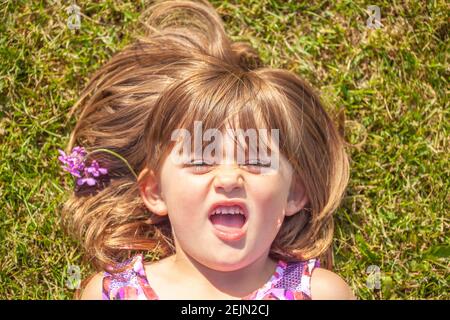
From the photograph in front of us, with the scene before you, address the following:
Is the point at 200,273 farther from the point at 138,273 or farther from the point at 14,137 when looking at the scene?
the point at 14,137

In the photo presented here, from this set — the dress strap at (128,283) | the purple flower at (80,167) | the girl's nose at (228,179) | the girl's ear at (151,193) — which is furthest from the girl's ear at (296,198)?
the purple flower at (80,167)

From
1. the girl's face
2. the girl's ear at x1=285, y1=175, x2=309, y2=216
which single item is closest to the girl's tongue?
the girl's face

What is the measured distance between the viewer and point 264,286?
9.84 ft

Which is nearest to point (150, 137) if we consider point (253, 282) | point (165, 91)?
point (165, 91)

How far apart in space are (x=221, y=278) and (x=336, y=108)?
0.93 m

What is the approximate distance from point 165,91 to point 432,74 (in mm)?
1254

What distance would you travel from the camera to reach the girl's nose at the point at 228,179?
2749 mm

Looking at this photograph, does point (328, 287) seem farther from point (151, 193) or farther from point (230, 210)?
point (151, 193)

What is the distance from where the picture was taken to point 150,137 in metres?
2.99

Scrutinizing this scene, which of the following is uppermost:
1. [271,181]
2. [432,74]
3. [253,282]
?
[432,74]

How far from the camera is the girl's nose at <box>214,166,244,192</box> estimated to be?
2749 mm

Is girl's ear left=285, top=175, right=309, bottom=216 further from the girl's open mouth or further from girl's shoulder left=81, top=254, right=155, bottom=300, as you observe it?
girl's shoulder left=81, top=254, right=155, bottom=300

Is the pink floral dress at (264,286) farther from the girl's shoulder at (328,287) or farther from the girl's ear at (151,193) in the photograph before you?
the girl's ear at (151,193)

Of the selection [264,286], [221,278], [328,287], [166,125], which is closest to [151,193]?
[166,125]
